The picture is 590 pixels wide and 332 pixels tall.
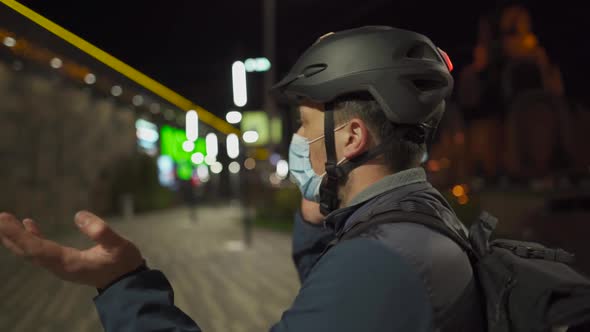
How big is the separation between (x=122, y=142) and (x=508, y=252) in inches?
866

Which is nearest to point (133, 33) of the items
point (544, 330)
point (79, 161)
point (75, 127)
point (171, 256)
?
point (544, 330)

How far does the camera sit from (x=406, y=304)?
1089 mm

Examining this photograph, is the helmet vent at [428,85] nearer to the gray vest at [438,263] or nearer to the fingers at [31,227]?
the gray vest at [438,263]

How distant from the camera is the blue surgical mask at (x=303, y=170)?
165cm

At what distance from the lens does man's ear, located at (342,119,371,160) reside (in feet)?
4.55

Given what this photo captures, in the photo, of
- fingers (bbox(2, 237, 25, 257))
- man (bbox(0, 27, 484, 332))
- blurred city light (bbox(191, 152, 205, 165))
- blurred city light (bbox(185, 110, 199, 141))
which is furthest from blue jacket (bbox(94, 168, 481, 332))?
blurred city light (bbox(191, 152, 205, 165))

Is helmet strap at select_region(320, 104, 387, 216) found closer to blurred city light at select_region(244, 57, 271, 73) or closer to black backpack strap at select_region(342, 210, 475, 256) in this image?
black backpack strap at select_region(342, 210, 475, 256)

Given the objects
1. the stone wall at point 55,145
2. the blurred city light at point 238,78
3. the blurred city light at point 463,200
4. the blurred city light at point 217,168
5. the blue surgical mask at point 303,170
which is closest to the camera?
the blue surgical mask at point 303,170

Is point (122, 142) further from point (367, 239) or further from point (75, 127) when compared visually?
point (367, 239)

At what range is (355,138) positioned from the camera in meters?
1.40

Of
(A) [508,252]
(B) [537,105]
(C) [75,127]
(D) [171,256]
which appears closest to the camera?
(A) [508,252]

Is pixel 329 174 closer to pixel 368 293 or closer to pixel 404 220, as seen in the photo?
pixel 404 220

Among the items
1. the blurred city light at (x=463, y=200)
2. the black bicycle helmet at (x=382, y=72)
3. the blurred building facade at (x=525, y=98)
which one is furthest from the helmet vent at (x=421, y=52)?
the blurred building facade at (x=525, y=98)

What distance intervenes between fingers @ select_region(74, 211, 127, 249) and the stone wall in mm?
4733
